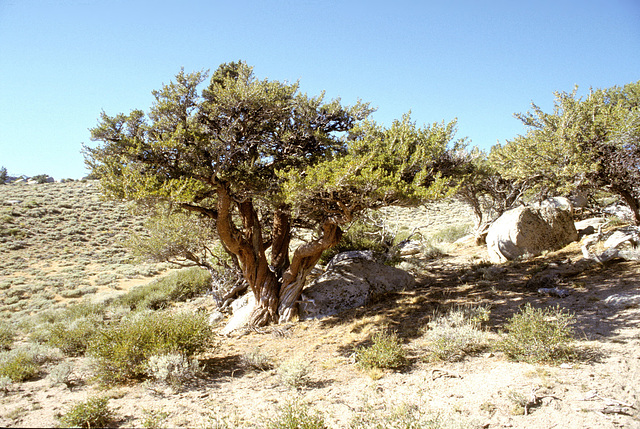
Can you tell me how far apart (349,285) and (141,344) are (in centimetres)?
663

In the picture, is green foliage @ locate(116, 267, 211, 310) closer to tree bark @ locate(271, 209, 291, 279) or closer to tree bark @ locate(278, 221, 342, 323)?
tree bark @ locate(271, 209, 291, 279)

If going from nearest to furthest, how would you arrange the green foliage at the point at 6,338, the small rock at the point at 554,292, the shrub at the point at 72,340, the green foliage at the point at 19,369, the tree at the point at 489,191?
the green foliage at the point at 19,369 < the small rock at the point at 554,292 < the shrub at the point at 72,340 < the green foliage at the point at 6,338 < the tree at the point at 489,191

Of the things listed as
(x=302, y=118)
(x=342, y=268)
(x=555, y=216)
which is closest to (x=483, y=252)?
(x=555, y=216)

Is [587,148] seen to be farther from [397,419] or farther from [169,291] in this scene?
[169,291]

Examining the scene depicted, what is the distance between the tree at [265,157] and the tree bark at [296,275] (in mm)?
32

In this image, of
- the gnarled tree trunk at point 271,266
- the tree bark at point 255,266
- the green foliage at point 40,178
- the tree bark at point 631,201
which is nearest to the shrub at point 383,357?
the gnarled tree trunk at point 271,266

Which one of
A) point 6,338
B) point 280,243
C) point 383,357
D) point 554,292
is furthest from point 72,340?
point 554,292

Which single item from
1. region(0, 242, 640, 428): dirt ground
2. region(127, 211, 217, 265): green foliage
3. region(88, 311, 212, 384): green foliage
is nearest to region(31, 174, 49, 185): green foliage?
region(127, 211, 217, 265): green foliage

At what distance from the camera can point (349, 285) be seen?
37.4ft

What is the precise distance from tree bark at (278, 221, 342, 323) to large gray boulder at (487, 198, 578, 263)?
837 centimetres

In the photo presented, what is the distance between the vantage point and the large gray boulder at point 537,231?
13.7 metres

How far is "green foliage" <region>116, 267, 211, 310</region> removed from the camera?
16.1 metres

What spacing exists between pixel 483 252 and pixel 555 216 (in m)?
3.69

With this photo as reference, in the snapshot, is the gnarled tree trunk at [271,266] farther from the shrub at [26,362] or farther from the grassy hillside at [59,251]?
the shrub at [26,362]
